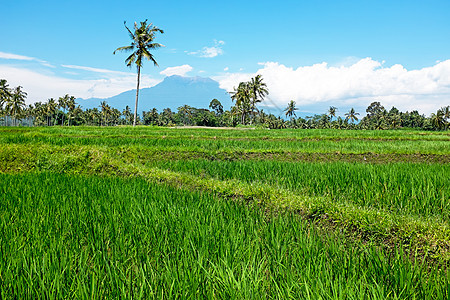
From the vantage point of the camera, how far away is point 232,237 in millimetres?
2033

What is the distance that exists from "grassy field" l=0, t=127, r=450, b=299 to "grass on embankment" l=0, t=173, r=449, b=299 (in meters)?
0.01

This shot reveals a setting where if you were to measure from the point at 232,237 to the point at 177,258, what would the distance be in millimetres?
503

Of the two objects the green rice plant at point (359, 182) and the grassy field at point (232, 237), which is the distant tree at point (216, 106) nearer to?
the green rice plant at point (359, 182)

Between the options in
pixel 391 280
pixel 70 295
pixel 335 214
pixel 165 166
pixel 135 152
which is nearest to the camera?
pixel 70 295

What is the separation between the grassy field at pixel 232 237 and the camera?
4.78ft

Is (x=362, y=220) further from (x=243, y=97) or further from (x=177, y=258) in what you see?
(x=243, y=97)

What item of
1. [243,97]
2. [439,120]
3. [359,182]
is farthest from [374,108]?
[359,182]

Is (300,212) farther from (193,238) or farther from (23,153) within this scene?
(23,153)

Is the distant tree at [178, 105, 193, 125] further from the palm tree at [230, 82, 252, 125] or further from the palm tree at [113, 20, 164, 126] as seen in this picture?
the palm tree at [113, 20, 164, 126]

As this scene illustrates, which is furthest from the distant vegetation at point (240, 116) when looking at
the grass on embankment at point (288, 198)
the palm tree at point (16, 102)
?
the grass on embankment at point (288, 198)

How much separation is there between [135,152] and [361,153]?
8135mm

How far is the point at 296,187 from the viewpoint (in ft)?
15.0

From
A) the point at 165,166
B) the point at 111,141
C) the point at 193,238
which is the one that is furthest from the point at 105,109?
the point at 193,238

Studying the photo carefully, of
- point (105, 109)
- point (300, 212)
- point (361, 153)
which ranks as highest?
point (105, 109)
